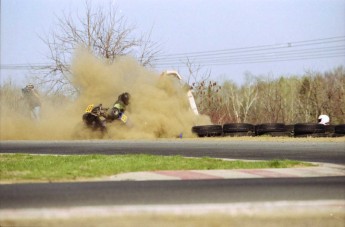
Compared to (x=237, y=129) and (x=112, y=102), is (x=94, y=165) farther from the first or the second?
(x=112, y=102)

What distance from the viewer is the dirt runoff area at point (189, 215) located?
22.5ft

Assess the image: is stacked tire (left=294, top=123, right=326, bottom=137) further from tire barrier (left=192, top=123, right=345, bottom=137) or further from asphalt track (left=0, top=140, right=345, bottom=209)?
asphalt track (left=0, top=140, right=345, bottom=209)

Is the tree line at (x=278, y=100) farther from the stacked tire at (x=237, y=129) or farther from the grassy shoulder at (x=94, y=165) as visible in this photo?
the grassy shoulder at (x=94, y=165)

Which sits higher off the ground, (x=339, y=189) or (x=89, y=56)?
(x=89, y=56)

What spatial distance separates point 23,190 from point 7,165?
4.14 meters

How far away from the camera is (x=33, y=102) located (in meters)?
28.6

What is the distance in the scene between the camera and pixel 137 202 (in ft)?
26.1

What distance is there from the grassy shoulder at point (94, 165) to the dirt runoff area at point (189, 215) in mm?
3724

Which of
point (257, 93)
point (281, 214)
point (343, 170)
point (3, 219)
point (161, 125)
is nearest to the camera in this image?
point (3, 219)

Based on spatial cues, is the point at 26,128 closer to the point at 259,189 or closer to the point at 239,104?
the point at 259,189

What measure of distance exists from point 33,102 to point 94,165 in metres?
16.9

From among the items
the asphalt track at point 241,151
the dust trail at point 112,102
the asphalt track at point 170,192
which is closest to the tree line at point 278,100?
the dust trail at point 112,102

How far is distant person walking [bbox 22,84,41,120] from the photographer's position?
2822cm

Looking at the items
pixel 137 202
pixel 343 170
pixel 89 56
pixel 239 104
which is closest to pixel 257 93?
pixel 239 104
